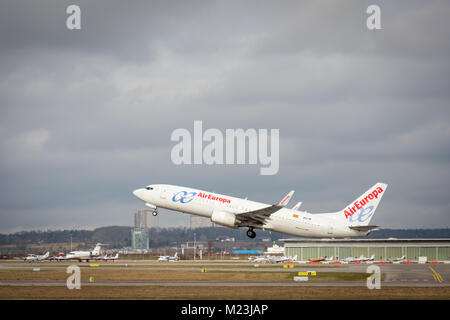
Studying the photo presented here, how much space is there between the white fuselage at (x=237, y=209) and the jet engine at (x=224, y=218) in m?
1.27

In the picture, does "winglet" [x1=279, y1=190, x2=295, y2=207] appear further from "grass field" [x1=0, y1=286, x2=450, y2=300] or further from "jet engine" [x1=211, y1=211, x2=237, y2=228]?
"grass field" [x1=0, y1=286, x2=450, y2=300]

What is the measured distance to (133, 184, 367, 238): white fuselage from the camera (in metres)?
83.9

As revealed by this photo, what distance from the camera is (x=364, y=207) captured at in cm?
8944

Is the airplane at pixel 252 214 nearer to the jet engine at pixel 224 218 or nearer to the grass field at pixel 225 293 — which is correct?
the jet engine at pixel 224 218

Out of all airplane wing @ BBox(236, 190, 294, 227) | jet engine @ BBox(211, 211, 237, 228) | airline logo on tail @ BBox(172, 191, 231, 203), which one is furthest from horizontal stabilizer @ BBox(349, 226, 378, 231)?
airline logo on tail @ BBox(172, 191, 231, 203)

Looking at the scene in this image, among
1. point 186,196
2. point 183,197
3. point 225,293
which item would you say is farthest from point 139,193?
point 225,293

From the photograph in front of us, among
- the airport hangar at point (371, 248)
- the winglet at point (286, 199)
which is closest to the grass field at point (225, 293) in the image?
the winglet at point (286, 199)

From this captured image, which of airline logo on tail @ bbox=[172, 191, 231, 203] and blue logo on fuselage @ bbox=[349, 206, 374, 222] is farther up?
airline logo on tail @ bbox=[172, 191, 231, 203]

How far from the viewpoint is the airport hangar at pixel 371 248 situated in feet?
493
